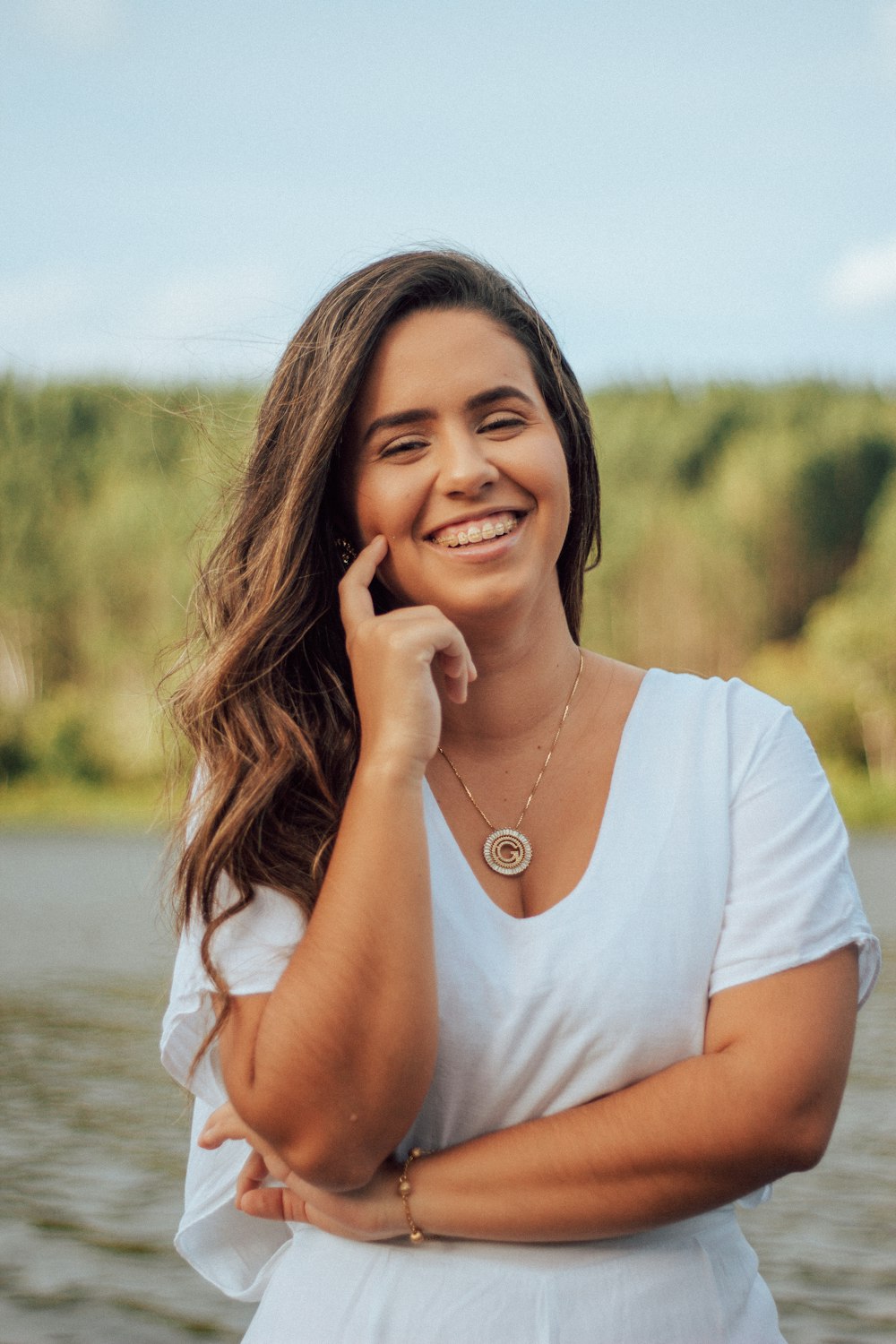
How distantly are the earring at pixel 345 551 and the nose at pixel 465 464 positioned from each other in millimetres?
256

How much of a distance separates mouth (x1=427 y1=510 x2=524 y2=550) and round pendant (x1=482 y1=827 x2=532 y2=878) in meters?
0.38

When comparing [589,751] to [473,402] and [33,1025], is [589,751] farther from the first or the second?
[33,1025]

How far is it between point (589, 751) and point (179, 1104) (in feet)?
13.8

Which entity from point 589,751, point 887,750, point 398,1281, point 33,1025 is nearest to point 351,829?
point 589,751

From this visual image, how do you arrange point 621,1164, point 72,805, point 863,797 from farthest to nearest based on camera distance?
point 72,805
point 863,797
point 621,1164

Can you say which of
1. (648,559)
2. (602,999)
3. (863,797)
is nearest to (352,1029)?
(602,999)

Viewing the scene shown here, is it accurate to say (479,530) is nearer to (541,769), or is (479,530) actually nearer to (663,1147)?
(541,769)

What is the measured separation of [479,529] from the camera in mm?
1844

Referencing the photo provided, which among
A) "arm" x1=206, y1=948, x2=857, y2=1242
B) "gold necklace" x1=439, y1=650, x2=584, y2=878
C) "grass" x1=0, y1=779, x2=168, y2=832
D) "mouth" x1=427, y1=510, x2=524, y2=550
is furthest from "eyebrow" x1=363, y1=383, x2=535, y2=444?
"grass" x1=0, y1=779, x2=168, y2=832

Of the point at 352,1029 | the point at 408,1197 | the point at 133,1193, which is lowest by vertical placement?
the point at 133,1193

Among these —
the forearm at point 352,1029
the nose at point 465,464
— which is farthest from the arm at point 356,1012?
the nose at point 465,464

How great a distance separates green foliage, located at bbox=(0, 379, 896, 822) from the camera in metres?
20.6

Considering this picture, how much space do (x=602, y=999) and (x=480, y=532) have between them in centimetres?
61

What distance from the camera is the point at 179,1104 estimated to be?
18.4 feet
